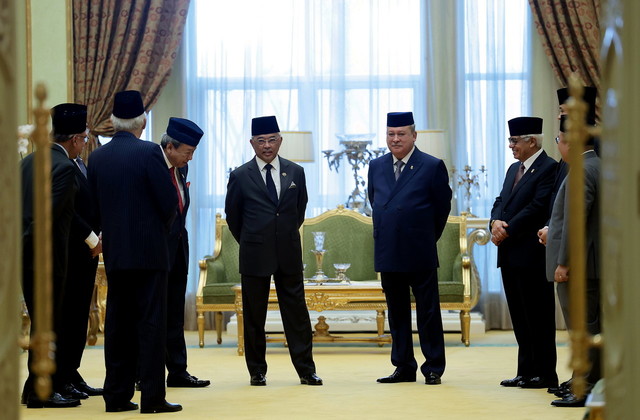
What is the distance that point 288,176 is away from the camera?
18.3ft

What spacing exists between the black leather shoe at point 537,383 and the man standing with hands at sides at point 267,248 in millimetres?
1148

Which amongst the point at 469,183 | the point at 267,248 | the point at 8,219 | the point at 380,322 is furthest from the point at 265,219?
the point at 8,219

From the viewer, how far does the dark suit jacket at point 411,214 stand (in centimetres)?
545

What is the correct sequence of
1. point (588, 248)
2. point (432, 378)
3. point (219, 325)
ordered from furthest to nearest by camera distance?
1. point (219, 325)
2. point (432, 378)
3. point (588, 248)

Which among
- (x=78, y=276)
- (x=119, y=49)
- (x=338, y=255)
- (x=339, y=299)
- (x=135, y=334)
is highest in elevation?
(x=119, y=49)

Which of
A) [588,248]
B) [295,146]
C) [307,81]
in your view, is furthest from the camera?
[307,81]

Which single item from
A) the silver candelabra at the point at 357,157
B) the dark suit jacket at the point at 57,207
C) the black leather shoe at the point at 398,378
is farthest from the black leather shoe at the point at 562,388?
the silver candelabra at the point at 357,157

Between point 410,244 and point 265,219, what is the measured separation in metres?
0.84

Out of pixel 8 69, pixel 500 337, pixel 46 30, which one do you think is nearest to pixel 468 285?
pixel 500 337

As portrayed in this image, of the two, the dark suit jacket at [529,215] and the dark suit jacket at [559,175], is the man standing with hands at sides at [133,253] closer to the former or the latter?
the dark suit jacket at [529,215]

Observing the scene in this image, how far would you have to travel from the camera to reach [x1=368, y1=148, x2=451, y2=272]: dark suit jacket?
5.45 m

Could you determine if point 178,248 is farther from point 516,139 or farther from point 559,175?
point 559,175

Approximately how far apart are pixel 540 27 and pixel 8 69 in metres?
6.54

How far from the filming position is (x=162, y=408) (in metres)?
4.47
